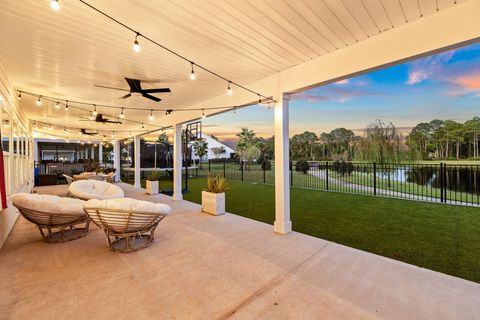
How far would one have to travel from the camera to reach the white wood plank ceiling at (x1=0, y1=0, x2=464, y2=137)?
7.54 feet

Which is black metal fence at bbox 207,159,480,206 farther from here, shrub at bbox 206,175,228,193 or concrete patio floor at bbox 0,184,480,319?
concrete patio floor at bbox 0,184,480,319

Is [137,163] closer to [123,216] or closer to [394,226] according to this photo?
[123,216]

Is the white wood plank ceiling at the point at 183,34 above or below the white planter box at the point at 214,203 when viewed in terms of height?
above

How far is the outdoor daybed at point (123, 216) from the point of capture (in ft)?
10.3

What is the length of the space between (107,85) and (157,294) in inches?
171

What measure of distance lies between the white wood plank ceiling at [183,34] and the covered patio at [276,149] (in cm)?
2

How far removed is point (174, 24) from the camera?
2.57 m

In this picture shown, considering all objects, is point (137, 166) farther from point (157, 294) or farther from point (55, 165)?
point (157, 294)

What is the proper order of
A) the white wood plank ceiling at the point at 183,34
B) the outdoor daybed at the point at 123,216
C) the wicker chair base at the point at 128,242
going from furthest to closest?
the wicker chair base at the point at 128,242, the outdoor daybed at the point at 123,216, the white wood plank ceiling at the point at 183,34

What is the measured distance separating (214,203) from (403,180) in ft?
25.3

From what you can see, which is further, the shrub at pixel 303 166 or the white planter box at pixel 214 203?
the shrub at pixel 303 166

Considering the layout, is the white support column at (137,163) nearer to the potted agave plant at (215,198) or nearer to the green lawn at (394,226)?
the green lawn at (394,226)

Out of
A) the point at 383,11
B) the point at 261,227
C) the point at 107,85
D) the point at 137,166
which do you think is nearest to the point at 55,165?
the point at 137,166

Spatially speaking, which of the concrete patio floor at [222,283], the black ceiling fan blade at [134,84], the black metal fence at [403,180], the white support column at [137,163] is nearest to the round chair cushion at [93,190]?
the concrete patio floor at [222,283]
